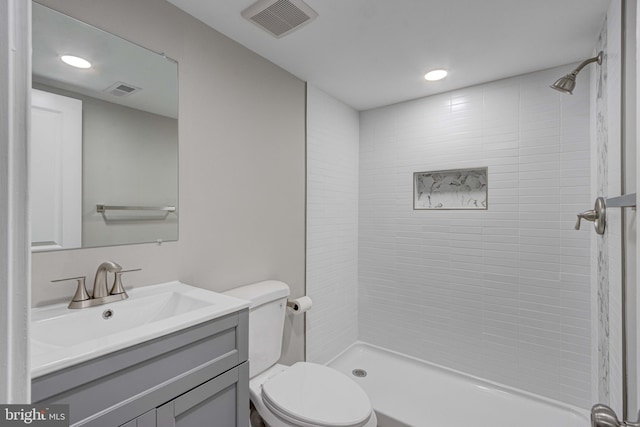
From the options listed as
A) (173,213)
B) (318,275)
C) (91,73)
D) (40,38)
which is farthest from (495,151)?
(40,38)

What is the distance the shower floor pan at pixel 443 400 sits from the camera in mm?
1878

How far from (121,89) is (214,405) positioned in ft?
4.27

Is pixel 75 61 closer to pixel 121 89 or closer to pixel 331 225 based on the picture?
pixel 121 89

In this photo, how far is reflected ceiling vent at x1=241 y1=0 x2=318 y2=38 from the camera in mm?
1383

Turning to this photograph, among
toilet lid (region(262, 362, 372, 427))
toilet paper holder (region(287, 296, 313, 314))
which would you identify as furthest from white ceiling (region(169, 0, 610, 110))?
toilet lid (region(262, 362, 372, 427))

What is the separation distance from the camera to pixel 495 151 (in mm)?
2168

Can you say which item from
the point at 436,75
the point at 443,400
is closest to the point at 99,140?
the point at 436,75

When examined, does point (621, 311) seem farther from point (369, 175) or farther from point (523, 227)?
point (369, 175)

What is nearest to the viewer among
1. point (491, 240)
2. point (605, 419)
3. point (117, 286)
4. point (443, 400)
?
point (605, 419)

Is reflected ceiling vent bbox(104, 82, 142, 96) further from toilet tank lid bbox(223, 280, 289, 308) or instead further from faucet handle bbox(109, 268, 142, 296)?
toilet tank lid bbox(223, 280, 289, 308)

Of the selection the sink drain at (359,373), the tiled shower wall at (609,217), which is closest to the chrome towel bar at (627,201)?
the tiled shower wall at (609,217)

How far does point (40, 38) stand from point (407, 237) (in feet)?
7.83

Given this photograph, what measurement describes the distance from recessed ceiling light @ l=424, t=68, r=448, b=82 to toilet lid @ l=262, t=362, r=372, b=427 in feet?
6.41

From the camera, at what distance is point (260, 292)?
5.39ft
